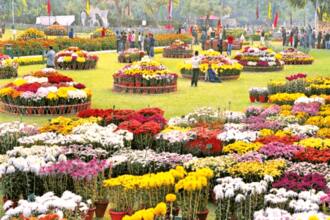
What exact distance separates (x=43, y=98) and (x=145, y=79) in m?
5.73

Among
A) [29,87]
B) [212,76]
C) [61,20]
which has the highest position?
[61,20]

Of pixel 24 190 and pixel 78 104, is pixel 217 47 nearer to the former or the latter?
pixel 78 104

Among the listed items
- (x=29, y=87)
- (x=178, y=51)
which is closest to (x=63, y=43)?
(x=178, y=51)

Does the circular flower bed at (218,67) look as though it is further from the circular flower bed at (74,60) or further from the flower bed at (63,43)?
the flower bed at (63,43)

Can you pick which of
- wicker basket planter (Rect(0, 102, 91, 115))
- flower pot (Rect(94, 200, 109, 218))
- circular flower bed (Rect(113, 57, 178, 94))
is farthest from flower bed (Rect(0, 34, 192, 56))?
flower pot (Rect(94, 200, 109, 218))

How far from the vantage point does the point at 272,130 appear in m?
14.2

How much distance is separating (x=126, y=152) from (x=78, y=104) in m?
7.29

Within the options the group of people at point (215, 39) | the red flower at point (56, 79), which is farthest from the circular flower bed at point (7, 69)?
the group of people at point (215, 39)

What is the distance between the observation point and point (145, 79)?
76.2ft

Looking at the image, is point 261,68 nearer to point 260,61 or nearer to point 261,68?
point 261,68

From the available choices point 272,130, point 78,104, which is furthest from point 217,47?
point 272,130

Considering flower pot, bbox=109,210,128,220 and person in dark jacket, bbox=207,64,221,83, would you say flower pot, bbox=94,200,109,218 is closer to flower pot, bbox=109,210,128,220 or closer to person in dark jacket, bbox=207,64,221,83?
flower pot, bbox=109,210,128,220

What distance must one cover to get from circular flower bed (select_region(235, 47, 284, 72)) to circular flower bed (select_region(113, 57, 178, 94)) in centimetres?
956

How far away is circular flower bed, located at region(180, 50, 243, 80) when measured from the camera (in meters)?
27.9
